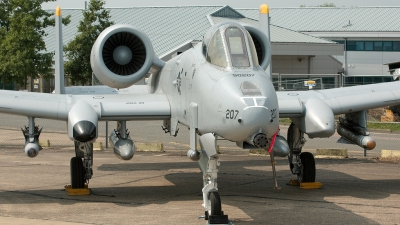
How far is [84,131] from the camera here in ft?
38.8

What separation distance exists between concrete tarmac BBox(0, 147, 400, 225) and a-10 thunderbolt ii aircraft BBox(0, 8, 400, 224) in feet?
3.08

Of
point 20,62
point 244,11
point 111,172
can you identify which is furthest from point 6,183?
point 244,11

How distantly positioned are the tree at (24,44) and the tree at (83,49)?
1.58 metres

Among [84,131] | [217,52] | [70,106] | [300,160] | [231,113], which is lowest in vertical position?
[300,160]

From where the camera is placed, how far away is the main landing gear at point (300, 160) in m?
14.4

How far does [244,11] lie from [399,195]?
59986mm

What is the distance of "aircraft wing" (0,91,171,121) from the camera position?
12.8 meters

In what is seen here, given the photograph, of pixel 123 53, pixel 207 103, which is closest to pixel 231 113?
pixel 207 103

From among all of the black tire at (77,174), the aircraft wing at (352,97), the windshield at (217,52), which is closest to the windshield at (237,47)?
the windshield at (217,52)

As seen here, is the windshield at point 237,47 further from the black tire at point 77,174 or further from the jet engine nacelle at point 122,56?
the black tire at point 77,174

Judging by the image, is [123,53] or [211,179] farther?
[123,53]

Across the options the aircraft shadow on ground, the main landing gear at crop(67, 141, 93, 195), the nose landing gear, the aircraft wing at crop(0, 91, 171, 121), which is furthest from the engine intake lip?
the nose landing gear

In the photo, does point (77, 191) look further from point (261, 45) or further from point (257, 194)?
point (261, 45)

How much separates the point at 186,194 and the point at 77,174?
7.56 ft
